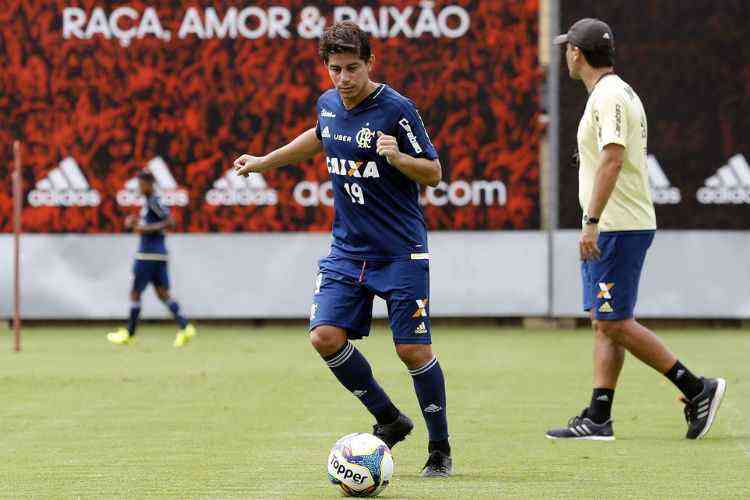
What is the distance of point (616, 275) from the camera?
27.1ft

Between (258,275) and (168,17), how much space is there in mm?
3521

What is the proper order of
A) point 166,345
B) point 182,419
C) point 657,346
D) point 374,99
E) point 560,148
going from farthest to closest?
point 560,148
point 166,345
point 182,419
point 657,346
point 374,99

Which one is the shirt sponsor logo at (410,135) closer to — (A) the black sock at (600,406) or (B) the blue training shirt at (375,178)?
(B) the blue training shirt at (375,178)

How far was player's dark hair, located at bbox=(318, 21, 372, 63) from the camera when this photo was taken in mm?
6707

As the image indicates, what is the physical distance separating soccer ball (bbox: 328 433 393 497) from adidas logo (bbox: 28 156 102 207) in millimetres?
13700

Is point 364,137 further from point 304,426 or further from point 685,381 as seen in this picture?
point 685,381

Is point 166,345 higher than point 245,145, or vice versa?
point 245,145

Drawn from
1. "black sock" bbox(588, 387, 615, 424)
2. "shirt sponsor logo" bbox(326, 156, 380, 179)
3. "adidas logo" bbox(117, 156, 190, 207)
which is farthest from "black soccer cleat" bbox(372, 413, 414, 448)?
"adidas logo" bbox(117, 156, 190, 207)

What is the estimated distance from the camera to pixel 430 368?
693 centimetres

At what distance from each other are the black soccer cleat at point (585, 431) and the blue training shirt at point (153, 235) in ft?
30.2

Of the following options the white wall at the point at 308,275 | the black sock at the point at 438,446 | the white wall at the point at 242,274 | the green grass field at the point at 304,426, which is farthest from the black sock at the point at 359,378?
the white wall at the point at 242,274

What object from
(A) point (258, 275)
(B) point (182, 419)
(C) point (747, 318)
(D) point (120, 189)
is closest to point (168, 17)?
(D) point (120, 189)

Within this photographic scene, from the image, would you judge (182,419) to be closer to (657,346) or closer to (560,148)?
(657,346)

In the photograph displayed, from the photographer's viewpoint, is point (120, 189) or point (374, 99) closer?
point (374, 99)
